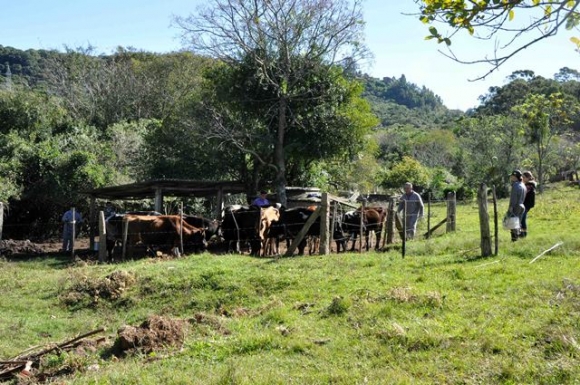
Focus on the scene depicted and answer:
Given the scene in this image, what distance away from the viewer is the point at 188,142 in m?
24.7

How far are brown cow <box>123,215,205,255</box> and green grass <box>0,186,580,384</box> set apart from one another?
7.14 ft

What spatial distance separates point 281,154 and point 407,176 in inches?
820

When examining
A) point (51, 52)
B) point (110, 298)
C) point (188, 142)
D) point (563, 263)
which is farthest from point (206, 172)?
point (51, 52)

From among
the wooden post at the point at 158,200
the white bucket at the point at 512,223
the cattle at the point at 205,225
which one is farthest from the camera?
the wooden post at the point at 158,200

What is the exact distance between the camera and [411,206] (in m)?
15.2

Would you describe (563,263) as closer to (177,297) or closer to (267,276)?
(267,276)

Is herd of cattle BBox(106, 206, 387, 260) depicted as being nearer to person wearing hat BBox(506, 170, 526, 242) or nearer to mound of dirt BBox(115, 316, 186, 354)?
person wearing hat BBox(506, 170, 526, 242)

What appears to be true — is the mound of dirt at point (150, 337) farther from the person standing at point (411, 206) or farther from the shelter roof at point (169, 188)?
Answer: the shelter roof at point (169, 188)

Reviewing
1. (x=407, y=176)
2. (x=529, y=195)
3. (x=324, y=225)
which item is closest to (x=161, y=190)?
(x=324, y=225)

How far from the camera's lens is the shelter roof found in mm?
19281

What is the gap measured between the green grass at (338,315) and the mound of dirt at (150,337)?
6.8 inches

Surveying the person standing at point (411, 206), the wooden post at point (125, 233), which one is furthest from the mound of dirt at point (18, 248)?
the person standing at point (411, 206)

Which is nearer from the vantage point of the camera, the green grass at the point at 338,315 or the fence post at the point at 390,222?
the green grass at the point at 338,315

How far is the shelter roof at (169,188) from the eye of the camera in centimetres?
1928
